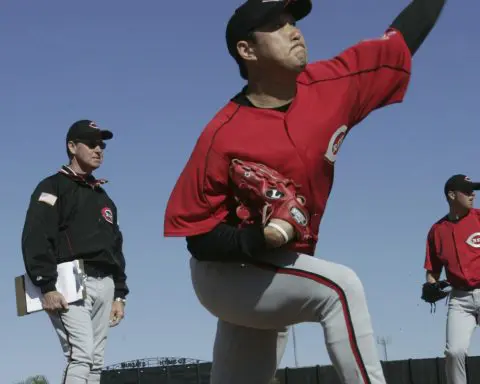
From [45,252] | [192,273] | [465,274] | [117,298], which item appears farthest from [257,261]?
[465,274]

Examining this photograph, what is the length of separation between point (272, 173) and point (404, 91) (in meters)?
0.88

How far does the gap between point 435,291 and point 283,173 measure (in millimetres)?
6117

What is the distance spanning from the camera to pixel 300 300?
3.71m

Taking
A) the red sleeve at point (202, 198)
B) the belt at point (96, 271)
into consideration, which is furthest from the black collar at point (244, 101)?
the belt at point (96, 271)

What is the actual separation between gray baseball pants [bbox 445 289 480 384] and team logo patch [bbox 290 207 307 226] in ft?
19.6

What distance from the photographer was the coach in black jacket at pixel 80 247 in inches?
255

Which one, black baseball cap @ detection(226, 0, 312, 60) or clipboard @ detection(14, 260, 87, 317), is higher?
black baseball cap @ detection(226, 0, 312, 60)

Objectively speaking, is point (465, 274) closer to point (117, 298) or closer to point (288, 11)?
point (117, 298)

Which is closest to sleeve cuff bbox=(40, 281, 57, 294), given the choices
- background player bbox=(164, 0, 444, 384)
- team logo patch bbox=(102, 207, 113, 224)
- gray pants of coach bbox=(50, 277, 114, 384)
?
gray pants of coach bbox=(50, 277, 114, 384)

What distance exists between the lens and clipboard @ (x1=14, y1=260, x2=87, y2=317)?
21.3ft

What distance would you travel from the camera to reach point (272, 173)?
3.72 meters

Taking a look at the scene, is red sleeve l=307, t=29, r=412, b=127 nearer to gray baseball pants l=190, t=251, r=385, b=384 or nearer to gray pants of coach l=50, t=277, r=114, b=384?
gray baseball pants l=190, t=251, r=385, b=384

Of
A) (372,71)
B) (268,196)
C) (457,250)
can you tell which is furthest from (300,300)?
(457,250)

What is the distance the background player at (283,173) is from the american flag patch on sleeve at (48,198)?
283 centimetres
